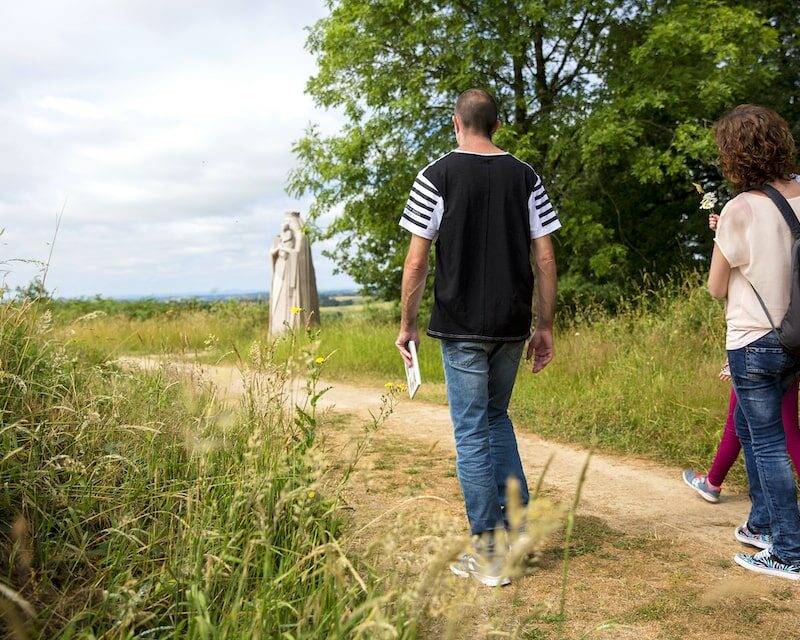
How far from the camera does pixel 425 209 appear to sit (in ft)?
10.7

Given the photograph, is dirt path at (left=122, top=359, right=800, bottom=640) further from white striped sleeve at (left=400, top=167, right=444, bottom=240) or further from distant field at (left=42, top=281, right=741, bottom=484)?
white striped sleeve at (left=400, top=167, right=444, bottom=240)

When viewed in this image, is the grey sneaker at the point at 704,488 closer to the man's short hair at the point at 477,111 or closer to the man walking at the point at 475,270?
the man walking at the point at 475,270

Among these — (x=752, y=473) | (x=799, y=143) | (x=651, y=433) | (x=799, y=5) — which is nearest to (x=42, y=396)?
(x=752, y=473)

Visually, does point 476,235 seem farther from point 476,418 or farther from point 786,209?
Result: point 786,209

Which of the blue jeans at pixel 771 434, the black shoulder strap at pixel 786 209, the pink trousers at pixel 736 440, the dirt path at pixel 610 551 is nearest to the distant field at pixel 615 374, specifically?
the dirt path at pixel 610 551

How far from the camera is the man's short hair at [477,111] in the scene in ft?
10.7

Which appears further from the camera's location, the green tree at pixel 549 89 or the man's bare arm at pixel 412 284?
the green tree at pixel 549 89

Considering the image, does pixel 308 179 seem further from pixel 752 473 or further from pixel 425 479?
pixel 752 473

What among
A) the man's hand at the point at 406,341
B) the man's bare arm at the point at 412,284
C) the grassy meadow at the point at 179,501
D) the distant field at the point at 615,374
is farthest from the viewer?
the distant field at the point at 615,374

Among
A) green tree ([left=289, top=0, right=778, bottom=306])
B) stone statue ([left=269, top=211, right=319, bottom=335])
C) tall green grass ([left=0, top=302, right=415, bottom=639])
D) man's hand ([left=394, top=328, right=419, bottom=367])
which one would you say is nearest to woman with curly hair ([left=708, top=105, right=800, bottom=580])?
man's hand ([left=394, top=328, right=419, bottom=367])

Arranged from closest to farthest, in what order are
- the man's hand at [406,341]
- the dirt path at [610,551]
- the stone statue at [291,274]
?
the dirt path at [610,551], the man's hand at [406,341], the stone statue at [291,274]

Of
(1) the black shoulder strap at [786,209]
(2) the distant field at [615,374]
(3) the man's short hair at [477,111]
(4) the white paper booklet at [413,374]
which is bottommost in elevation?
(2) the distant field at [615,374]

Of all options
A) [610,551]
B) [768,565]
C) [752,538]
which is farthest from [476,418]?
[752,538]

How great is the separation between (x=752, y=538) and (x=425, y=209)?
243 cm
